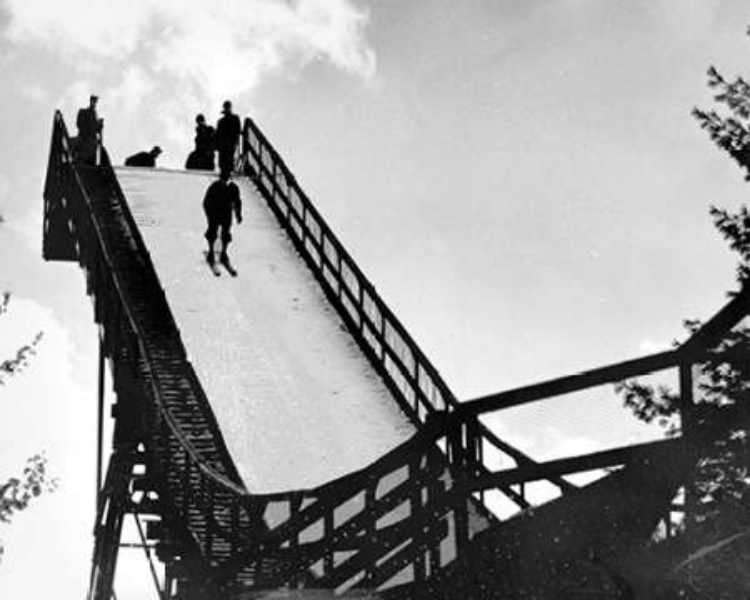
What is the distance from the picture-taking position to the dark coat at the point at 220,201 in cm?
2602

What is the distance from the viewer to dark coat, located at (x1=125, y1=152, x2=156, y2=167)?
34344mm

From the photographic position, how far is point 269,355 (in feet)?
74.1

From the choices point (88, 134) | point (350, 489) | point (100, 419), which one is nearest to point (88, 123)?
point (88, 134)

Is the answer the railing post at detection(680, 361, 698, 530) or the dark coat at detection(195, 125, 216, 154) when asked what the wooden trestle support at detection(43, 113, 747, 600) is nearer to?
the railing post at detection(680, 361, 698, 530)

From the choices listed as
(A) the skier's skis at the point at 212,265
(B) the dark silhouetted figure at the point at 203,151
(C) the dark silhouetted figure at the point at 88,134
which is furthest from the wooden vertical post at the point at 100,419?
(B) the dark silhouetted figure at the point at 203,151

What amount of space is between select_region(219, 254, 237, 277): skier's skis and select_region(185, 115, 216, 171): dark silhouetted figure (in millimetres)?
8385

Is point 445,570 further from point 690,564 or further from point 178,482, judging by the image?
point 178,482

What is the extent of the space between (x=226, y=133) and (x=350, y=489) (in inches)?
837

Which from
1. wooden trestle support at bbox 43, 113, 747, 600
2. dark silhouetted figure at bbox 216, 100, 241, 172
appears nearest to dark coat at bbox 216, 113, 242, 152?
dark silhouetted figure at bbox 216, 100, 241, 172

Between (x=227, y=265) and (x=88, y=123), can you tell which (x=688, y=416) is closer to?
(x=227, y=265)

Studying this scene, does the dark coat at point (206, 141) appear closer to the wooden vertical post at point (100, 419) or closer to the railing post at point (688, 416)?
the wooden vertical post at point (100, 419)

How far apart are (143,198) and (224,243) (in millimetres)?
4409

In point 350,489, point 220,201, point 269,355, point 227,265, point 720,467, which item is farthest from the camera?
point 227,265

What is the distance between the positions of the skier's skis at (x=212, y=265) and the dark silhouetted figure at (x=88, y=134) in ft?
17.9
